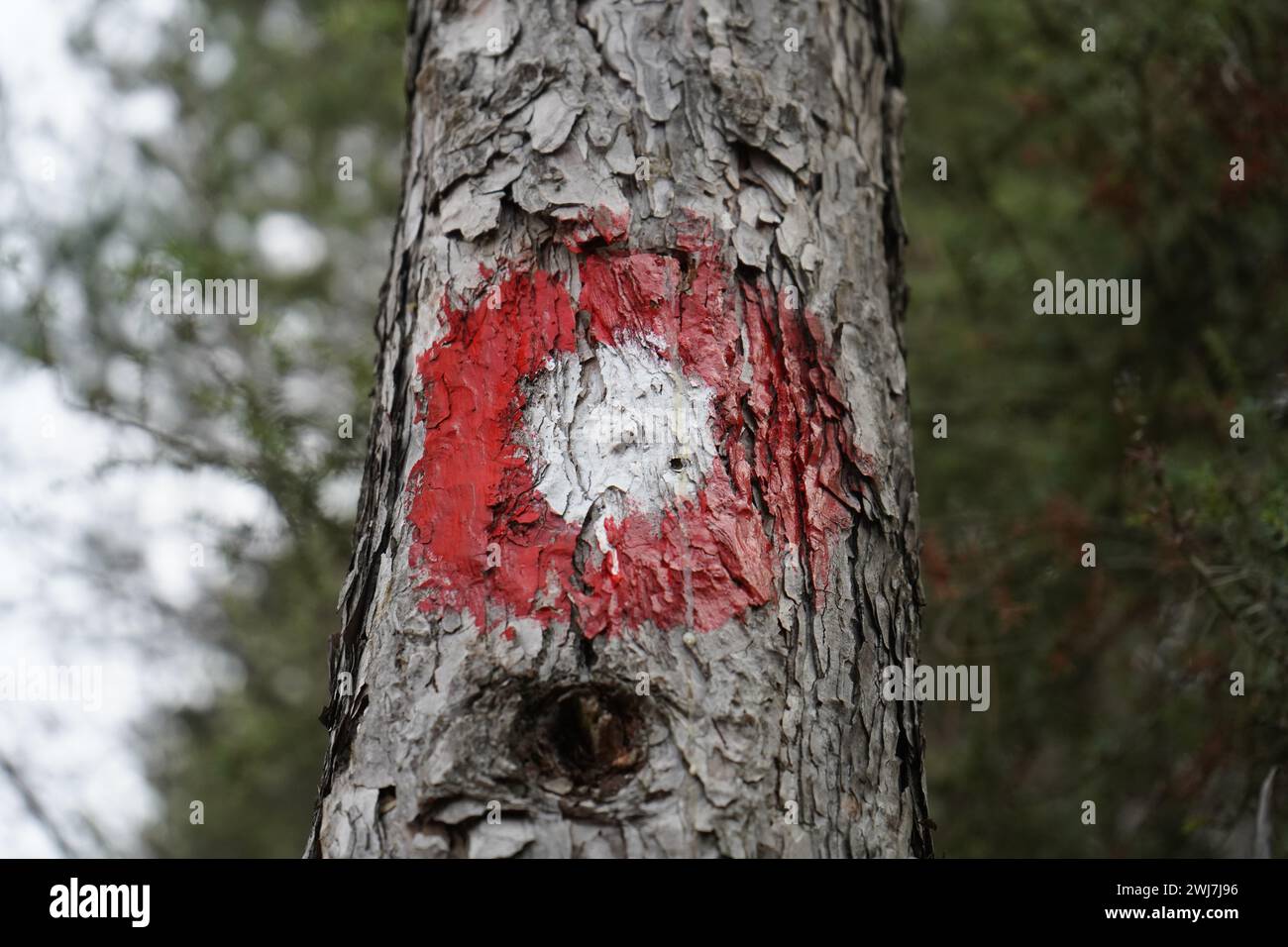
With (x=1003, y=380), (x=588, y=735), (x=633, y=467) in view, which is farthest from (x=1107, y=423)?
(x=588, y=735)

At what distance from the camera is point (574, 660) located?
1641mm

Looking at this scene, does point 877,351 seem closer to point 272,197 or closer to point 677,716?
point 677,716

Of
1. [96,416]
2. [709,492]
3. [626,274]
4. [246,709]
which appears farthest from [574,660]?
[246,709]

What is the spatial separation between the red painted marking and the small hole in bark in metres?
0.11

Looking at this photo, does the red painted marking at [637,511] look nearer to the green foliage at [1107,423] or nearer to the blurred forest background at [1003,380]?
the green foliage at [1107,423]

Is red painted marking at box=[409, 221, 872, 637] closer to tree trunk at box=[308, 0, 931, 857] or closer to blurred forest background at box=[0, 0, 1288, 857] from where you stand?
tree trunk at box=[308, 0, 931, 857]

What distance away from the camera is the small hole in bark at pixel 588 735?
5.35 ft

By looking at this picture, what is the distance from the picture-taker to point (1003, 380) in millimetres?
4016

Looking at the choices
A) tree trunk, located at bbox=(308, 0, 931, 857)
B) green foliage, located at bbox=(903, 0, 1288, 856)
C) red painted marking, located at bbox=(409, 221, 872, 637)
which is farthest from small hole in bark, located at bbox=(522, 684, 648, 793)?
green foliage, located at bbox=(903, 0, 1288, 856)

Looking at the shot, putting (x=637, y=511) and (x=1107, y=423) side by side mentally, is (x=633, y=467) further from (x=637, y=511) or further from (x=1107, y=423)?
(x=1107, y=423)

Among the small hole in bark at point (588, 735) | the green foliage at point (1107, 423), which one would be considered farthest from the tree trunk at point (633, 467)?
the green foliage at point (1107, 423)

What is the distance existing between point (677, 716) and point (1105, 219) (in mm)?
3053

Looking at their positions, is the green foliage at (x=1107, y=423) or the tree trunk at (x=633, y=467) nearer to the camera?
the tree trunk at (x=633, y=467)

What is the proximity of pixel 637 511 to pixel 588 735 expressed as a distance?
0.35 m
